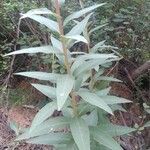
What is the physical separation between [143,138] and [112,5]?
1185 millimetres

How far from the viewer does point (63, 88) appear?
1.75 metres

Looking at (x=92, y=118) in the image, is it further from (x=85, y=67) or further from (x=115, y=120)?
(x=115, y=120)

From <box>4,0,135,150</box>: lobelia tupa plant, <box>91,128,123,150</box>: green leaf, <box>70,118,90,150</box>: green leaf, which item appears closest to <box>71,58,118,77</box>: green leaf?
<box>4,0,135,150</box>: lobelia tupa plant

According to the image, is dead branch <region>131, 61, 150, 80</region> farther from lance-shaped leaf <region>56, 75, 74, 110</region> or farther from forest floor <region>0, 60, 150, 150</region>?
lance-shaped leaf <region>56, 75, 74, 110</region>

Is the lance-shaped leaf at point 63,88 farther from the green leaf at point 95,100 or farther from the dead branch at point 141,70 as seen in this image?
the dead branch at point 141,70

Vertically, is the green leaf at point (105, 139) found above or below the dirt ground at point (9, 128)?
above

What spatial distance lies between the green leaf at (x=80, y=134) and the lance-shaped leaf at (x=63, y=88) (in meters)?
0.26

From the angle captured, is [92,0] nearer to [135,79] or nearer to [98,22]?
[98,22]

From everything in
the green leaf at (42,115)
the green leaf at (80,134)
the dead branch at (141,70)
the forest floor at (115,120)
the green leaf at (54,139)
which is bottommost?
the forest floor at (115,120)

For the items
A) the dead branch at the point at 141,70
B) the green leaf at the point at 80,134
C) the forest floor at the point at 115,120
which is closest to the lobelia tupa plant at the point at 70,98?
the green leaf at the point at 80,134

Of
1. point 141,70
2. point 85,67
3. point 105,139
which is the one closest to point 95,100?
point 85,67

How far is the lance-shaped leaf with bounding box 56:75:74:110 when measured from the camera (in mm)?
1687

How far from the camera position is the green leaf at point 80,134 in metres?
1.84

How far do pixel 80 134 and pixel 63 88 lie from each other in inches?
11.1
